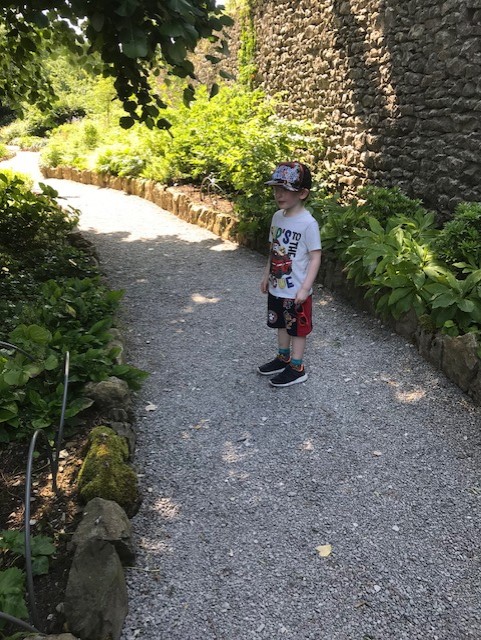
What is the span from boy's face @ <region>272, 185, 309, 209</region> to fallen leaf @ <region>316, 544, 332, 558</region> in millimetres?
2034

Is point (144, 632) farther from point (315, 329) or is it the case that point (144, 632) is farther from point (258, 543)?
point (315, 329)

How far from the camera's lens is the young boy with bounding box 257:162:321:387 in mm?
3350

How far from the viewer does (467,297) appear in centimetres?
398

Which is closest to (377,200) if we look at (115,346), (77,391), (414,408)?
(414,408)

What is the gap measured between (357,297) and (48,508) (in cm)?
361

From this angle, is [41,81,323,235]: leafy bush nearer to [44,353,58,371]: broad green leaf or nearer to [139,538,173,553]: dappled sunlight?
[44,353,58,371]: broad green leaf

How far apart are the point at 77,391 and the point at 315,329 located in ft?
7.83

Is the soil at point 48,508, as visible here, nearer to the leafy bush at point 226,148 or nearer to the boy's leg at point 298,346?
the boy's leg at point 298,346

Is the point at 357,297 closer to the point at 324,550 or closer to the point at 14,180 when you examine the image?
the point at 324,550

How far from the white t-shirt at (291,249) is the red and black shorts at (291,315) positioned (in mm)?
64

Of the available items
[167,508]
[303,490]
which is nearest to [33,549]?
[167,508]

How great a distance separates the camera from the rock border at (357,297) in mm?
3691

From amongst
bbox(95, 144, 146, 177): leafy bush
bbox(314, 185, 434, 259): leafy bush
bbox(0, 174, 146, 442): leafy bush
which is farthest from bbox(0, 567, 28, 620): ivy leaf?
bbox(95, 144, 146, 177): leafy bush

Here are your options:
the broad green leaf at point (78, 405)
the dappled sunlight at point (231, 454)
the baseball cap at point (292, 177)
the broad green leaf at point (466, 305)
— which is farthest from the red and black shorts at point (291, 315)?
the broad green leaf at point (78, 405)
